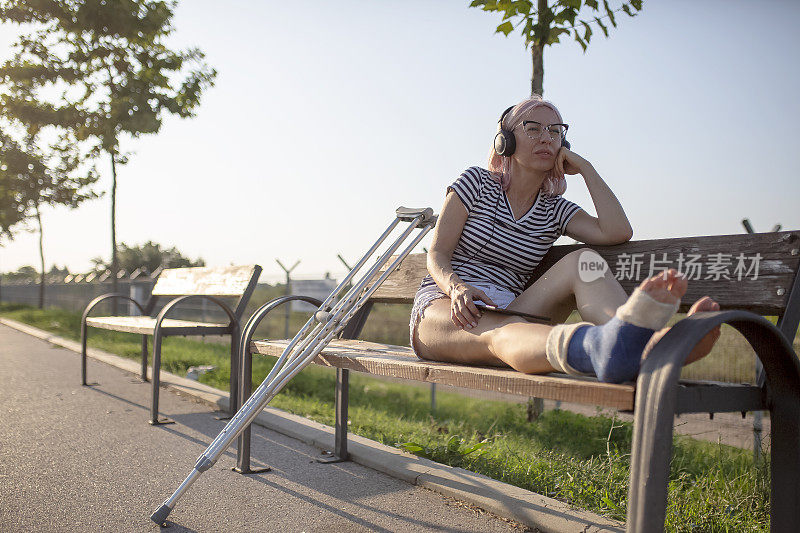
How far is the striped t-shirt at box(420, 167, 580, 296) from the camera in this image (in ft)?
Answer: 9.36

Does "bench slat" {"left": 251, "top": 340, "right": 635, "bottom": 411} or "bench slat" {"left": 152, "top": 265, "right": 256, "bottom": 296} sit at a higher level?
"bench slat" {"left": 152, "top": 265, "right": 256, "bottom": 296}

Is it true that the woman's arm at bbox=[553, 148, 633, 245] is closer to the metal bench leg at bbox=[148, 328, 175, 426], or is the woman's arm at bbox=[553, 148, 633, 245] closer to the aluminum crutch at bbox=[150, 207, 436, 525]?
the aluminum crutch at bbox=[150, 207, 436, 525]

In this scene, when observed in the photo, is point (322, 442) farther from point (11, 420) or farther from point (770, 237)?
point (770, 237)

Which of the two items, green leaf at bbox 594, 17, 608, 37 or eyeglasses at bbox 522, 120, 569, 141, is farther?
green leaf at bbox 594, 17, 608, 37

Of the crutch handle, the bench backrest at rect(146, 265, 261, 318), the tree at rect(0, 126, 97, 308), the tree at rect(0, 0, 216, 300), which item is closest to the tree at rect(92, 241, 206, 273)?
the tree at rect(0, 126, 97, 308)

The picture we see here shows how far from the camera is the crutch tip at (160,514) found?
8.43 feet

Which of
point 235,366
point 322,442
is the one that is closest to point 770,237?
point 322,442

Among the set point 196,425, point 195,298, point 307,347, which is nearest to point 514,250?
point 307,347

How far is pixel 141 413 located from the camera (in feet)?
16.6

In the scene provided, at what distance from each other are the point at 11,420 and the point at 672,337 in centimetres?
454

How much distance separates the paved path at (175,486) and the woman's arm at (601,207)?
3.92 feet

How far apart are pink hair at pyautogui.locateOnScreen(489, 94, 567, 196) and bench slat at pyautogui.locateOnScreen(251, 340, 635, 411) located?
85 centimetres

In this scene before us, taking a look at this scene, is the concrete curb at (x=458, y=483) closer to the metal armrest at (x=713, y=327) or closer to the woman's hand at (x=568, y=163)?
the metal armrest at (x=713, y=327)

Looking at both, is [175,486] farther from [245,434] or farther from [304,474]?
[304,474]
